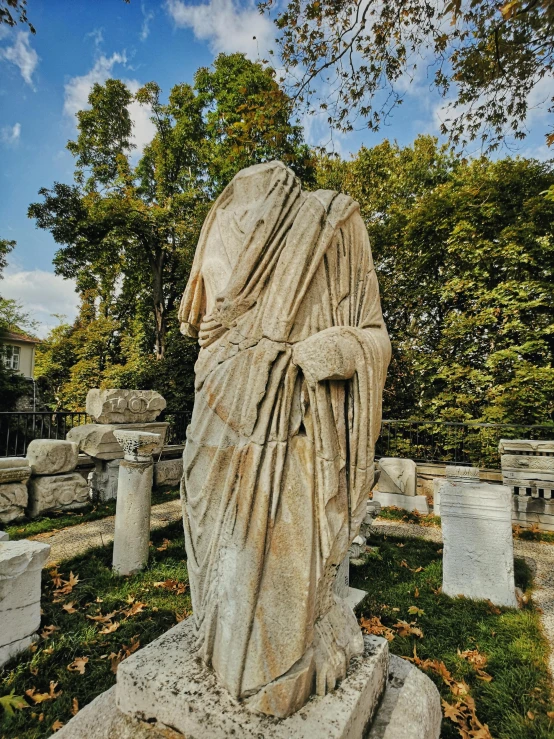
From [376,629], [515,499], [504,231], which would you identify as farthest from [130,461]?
[504,231]

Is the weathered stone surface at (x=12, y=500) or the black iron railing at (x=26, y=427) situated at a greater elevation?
the black iron railing at (x=26, y=427)

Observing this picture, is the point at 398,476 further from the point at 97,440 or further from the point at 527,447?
the point at 97,440

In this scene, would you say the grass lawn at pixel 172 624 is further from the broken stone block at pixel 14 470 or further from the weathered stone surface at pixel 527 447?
the weathered stone surface at pixel 527 447

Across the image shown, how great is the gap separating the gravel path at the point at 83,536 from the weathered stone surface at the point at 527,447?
6.06 meters

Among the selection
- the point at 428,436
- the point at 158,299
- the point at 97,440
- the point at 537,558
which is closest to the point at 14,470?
the point at 97,440

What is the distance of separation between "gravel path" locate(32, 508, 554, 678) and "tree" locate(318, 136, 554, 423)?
343cm

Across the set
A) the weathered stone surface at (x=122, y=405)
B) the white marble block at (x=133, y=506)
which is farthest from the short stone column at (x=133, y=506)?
the weathered stone surface at (x=122, y=405)

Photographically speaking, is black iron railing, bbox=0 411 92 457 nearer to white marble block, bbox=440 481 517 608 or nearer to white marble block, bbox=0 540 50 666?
white marble block, bbox=0 540 50 666

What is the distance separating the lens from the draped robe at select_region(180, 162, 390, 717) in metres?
1.34

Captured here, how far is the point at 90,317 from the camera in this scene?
58.9ft

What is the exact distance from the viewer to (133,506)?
452cm

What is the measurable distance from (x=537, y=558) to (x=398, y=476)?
114 inches

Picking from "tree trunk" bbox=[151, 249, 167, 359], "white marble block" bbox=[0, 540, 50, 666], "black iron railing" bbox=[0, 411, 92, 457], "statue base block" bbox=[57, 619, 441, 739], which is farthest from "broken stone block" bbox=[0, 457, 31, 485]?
"tree trunk" bbox=[151, 249, 167, 359]

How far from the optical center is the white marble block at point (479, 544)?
4055 millimetres
